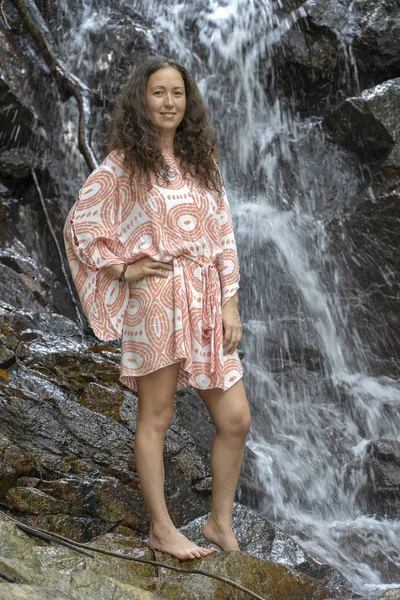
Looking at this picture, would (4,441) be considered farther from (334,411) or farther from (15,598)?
(334,411)

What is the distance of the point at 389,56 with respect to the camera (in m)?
8.33

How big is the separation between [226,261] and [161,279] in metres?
0.33

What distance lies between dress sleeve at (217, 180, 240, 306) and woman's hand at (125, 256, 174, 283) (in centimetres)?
26

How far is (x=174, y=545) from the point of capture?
3176mm

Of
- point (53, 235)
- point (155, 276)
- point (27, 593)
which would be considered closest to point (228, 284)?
point (155, 276)

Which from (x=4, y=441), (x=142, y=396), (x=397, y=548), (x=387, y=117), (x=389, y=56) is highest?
(x=389, y=56)

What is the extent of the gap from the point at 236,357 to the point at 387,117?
4886mm

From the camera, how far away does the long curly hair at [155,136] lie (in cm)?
330

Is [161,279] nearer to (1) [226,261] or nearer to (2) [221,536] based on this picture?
(1) [226,261]

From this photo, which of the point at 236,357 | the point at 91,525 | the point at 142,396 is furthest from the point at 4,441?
the point at 236,357

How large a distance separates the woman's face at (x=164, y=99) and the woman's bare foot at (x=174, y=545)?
164 cm

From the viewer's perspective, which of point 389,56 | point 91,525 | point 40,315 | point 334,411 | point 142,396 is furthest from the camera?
point 389,56

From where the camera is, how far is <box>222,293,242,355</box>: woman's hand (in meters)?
3.32

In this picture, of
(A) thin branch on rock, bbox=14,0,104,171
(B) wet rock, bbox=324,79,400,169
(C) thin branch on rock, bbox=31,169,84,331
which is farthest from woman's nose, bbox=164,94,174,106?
(B) wet rock, bbox=324,79,400,169
